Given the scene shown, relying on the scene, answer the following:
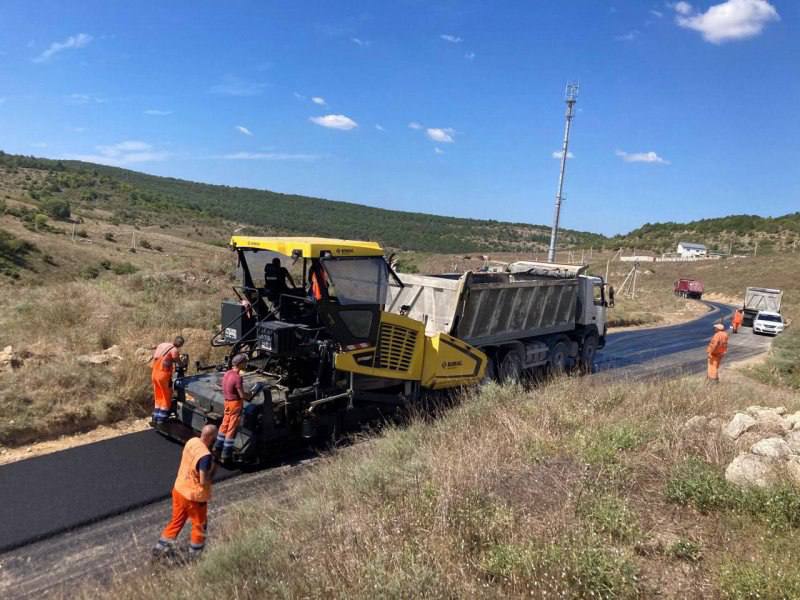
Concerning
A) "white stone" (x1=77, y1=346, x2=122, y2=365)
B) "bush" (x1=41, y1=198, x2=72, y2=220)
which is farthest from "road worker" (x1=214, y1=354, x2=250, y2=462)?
"bush" (x1=41, y1=198, x2=72, y2=220)

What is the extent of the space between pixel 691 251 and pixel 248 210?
64.1 metres

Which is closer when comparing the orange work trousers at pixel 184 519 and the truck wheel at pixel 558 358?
the orange work trousers at pixel 184 519

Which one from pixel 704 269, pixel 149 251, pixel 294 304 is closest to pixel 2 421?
pixel 294 304

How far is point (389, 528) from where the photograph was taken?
4.01 metres

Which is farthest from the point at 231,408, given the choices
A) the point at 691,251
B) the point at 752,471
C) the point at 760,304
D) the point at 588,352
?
the point at 691,251

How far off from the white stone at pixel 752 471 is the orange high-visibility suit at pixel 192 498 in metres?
4.23

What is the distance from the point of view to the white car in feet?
79.7

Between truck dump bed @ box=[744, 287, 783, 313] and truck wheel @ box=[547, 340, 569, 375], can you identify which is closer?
truck wheel @ box=[547, 340, 569, 375]

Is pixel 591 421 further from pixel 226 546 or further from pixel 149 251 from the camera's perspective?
pixel 149 251

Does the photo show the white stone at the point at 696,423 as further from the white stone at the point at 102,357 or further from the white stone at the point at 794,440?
the white stone at the point at 102,357

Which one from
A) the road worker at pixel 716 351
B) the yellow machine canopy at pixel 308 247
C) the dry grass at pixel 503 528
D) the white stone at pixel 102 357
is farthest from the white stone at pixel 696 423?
the white stone at pixel 102 357

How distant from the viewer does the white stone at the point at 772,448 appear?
195 inches

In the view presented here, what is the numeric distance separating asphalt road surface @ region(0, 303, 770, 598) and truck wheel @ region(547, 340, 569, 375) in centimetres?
654

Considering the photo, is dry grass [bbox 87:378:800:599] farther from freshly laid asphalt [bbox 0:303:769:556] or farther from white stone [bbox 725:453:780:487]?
freshly laid asphalt [bbox 0:303:769:556]
